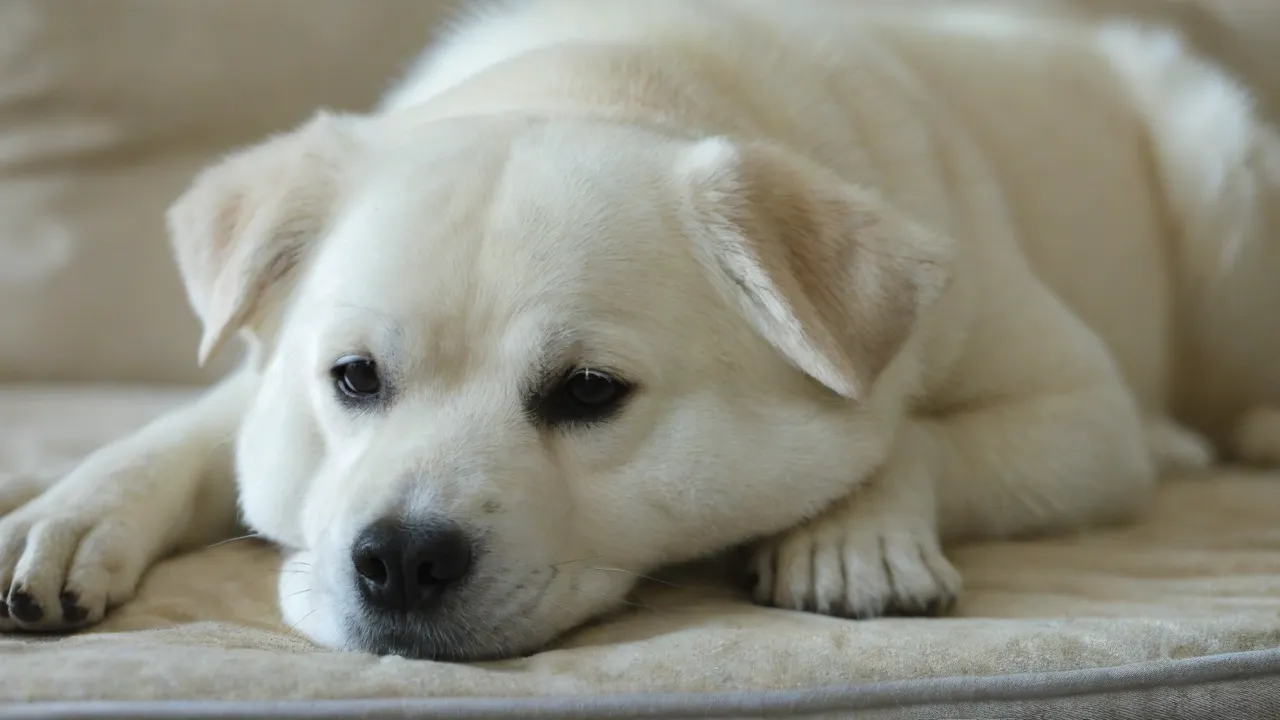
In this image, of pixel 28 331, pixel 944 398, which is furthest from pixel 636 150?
pixel 28 331

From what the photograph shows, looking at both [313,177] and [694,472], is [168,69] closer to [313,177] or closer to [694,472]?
[313,177]

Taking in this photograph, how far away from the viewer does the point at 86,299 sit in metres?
2.48

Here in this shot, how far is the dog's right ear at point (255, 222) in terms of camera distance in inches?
58.4

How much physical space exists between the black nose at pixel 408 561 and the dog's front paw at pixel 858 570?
391 mm

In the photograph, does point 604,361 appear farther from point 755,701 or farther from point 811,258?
point 755,701

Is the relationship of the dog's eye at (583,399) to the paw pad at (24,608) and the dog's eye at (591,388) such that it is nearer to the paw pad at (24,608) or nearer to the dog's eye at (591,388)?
the dog's eye at (591,388)

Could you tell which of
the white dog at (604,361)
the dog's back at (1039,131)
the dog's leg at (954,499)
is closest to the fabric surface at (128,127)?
the dog's back at (1039,131)

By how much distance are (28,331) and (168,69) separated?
580 mm

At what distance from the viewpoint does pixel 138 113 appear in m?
2.50

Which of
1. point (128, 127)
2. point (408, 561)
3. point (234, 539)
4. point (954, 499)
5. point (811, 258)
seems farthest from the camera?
point (128, 127)

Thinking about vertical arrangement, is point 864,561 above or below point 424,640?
above

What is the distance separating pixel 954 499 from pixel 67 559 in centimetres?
107

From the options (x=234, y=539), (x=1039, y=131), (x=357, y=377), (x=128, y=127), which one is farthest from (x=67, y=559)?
(x=1039, y=131)

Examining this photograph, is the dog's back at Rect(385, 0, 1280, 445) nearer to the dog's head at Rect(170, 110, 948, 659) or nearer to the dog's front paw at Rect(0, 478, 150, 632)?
the dog's head at Rect(170, 110, 948, 659)
